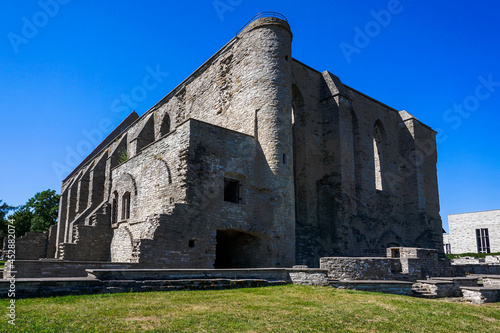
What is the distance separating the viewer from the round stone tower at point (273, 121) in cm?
1670

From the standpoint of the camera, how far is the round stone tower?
16.7m

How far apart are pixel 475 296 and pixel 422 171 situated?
60.8 feet

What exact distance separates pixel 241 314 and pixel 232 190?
33.6ft

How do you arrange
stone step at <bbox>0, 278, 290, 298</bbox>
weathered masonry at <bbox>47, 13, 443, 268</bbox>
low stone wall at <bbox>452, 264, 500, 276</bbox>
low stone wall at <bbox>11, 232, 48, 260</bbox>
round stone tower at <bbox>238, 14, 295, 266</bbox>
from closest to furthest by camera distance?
stone step at <bbox>0, 278, 290, 298</bbox> < weathered masonry at <bbox>47, 13, 443, 268</bbox> < round stone tower at <bbox>238, 14, 295, 266</bbox> < low stone wall at <bbox>452, 264, 500, 276</bbox> < low stone wall at <bbox>11, 232, 48, 260</bbox>

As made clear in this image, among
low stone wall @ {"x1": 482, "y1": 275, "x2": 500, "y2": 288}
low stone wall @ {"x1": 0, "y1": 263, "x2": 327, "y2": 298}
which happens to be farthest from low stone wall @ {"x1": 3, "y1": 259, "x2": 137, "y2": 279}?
low stone wall @ {"x1": 482, "y1": 275, "x2": 500, "y2": 288}

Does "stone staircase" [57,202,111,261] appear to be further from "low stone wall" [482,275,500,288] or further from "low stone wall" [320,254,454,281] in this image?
"low stone wall" [482,275,500,288]

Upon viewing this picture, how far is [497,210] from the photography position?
148ft

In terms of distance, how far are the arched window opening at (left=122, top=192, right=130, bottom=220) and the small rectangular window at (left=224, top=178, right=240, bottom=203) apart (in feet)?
20.1

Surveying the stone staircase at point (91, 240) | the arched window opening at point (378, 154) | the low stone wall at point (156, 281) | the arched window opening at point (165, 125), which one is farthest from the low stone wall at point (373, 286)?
Answer: the arched window opening at point (165, 125)

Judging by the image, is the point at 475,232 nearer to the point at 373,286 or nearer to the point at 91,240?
the point at 373,286

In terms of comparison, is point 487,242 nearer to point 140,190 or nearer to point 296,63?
point 296,63

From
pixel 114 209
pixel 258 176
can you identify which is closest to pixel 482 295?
pixel 258 176

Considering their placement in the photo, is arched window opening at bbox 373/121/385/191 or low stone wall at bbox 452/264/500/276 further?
arched window opening at bbox 373/121/385/191

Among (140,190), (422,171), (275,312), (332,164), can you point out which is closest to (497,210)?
(422,171)
